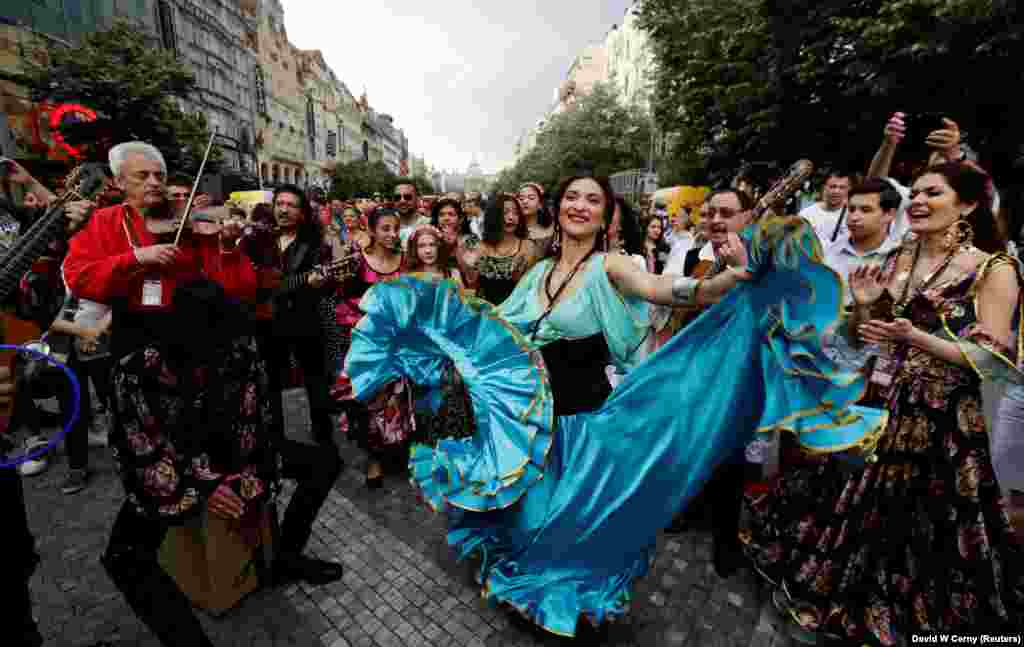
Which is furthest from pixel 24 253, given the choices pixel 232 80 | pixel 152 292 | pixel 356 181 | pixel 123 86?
pixel 356 181

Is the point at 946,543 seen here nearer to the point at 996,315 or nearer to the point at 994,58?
the point at 996,315

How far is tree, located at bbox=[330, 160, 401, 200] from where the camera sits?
44.2 meters

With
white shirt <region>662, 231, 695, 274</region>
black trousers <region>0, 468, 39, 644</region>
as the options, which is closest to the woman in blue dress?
black trousers <region>0, 468, 39, 644</region>

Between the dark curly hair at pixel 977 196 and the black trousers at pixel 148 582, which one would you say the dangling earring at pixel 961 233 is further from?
the black trousers at pixel 148 582

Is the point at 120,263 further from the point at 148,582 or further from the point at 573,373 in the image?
the point at 573,373

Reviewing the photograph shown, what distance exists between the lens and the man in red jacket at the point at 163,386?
6.51 ft

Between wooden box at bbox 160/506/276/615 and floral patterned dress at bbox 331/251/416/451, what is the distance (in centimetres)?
143

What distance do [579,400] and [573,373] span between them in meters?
0.14

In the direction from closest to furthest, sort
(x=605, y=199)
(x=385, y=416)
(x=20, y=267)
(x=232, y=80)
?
(x=20, y=267), (x=605, y=199), (x=385, y=416), (x=232, y=80)

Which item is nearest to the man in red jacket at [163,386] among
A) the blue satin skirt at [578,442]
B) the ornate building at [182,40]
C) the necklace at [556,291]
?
the blue satin skirt at [578,442]

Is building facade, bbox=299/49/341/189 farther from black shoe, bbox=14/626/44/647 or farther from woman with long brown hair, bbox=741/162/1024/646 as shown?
woman with long brown hair, bbox=741/162/1024/646

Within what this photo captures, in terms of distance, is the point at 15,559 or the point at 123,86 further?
the point at 123,86

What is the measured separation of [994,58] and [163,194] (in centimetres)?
991

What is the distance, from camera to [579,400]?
2.46 meters
